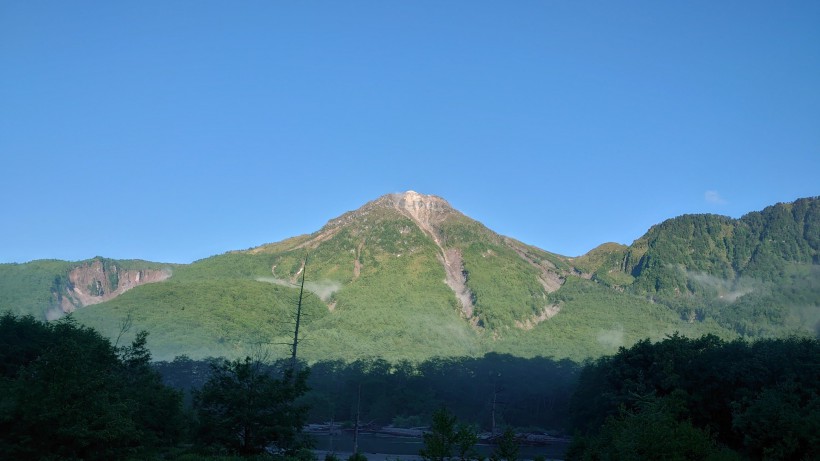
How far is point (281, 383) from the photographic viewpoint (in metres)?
34.1

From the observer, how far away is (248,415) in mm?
32156

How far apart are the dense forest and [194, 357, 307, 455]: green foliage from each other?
0.21 ft

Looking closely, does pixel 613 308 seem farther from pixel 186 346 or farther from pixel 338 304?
pixel 186 346

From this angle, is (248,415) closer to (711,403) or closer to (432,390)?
(711,403)

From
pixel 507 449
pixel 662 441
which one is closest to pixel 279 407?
pixel 507 449

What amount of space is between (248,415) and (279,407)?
5.70ft

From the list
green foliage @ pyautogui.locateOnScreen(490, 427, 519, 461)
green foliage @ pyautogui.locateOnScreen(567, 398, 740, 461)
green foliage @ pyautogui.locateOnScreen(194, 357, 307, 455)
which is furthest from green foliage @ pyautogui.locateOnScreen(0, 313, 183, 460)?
green foliage @ pyautogui.locateOnScreen(567, 398, 740, 461)

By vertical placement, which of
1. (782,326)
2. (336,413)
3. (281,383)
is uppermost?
(782,326)

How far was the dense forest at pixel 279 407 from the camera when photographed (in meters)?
26.5

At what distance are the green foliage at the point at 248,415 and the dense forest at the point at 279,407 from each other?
65 mm

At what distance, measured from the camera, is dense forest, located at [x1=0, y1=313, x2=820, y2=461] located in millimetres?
26516

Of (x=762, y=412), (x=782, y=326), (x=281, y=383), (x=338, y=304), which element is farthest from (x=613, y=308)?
(x=281, y=383)

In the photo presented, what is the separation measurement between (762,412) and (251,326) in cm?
12818

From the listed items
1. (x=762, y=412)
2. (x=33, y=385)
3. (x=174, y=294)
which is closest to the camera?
(x=33, y=385)
